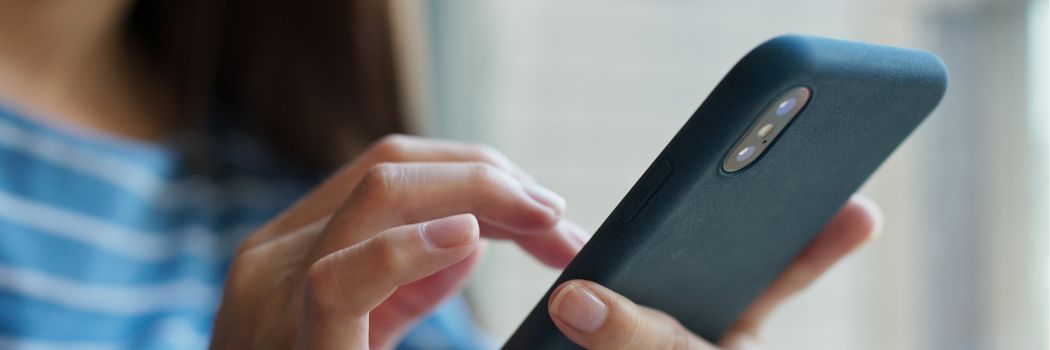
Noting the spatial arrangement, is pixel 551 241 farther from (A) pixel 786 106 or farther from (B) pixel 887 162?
(B) pixel 887 162

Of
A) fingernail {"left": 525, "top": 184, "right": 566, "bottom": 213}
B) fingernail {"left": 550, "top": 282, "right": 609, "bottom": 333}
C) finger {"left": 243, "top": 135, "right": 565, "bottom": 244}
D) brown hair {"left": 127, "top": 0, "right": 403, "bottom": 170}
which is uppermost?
fingernail {"left": 550, "top": 282, "right": 609, "bottom": 333}

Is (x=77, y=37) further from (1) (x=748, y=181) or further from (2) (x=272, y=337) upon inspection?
(1) (x=748, y=181)

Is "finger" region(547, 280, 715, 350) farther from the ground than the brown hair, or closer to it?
farther from the ground

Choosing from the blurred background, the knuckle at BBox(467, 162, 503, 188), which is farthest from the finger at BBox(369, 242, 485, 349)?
the blurred background

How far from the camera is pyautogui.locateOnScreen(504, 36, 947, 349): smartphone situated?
12.2 inches

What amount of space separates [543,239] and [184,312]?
17.6 inches

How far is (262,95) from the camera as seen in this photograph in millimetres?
962

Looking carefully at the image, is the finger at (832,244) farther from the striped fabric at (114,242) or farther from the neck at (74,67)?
the neck at (74,67)

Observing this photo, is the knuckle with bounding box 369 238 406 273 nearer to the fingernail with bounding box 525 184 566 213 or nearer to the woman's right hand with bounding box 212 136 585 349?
the woman's right hand with bounding box 212 136 585 349

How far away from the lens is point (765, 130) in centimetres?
33

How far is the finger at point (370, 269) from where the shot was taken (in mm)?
368

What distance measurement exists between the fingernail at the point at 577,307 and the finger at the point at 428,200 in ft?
0.26

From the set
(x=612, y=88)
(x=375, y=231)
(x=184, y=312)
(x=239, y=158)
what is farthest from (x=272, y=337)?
(x=612, y=88)

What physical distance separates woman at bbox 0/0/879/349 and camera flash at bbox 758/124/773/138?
92 mm
